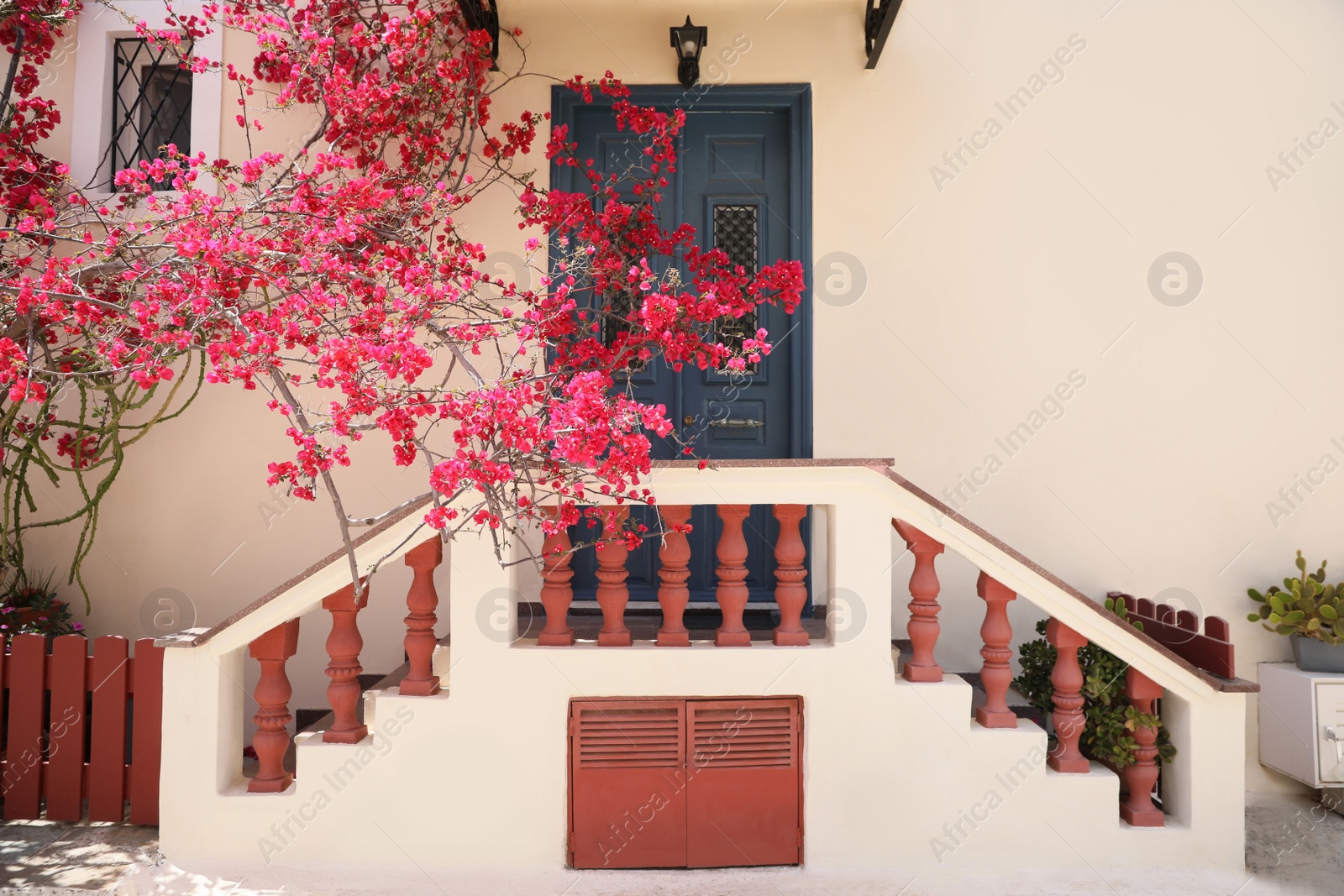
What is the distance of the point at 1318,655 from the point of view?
163 inches

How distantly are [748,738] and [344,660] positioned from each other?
158 cm

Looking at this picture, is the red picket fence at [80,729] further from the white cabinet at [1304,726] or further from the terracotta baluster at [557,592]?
the white cabinet at [1304,726]

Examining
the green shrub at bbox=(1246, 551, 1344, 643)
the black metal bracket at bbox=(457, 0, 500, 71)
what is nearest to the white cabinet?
the green shrub at bbox=(1246, 551, 1344, 643)

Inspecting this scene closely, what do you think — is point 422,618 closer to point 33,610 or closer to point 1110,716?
point 33,610

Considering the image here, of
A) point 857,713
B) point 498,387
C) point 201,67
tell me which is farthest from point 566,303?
point 201,67

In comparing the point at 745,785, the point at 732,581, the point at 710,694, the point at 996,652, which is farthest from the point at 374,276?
the point at 996,652

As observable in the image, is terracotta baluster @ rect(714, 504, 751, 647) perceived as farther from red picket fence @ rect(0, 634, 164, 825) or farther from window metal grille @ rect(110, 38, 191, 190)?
window metal grille @ rect(110, 38, 191, 190)

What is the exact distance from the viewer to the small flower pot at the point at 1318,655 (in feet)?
13.5

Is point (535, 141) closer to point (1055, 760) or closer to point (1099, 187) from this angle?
point (1099, 187)

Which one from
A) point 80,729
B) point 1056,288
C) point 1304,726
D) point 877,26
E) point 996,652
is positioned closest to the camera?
point 996,652

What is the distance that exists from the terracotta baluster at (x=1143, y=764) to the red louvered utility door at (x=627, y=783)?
1.75m

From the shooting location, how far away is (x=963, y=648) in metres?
4.42

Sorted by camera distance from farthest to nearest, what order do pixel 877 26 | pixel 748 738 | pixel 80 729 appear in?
pixel 877 26, pixel 80 729, pixel 748 738

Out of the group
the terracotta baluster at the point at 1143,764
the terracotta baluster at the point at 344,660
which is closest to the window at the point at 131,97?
the terracotta baluster at the point at 344,660
